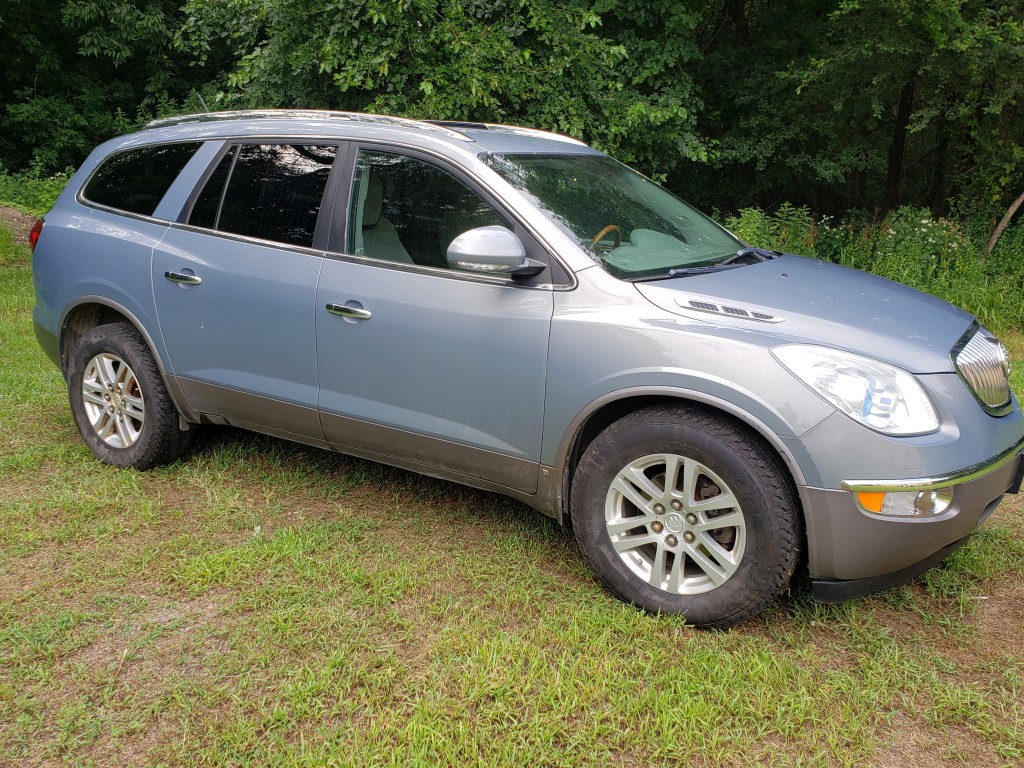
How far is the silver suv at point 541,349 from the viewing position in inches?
112

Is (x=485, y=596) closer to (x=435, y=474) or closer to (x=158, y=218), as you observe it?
(x=435, y=474)

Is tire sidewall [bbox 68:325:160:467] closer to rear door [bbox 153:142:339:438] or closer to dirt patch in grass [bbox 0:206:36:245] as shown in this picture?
rear door [bbox 153:142:339:438]

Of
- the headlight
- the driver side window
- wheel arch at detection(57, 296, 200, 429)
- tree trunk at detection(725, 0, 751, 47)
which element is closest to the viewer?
the headlight

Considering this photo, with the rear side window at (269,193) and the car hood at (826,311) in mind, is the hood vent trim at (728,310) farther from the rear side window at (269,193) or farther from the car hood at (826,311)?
the rear side window at (269,193)

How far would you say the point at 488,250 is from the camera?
315 cm

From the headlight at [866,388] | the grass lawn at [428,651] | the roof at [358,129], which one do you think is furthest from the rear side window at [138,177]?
the headlight at [866,388]

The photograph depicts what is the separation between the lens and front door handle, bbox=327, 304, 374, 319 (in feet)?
11.8

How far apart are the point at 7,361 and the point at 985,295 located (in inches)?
332

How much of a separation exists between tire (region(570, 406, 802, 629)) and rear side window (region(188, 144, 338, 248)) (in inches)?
66.7

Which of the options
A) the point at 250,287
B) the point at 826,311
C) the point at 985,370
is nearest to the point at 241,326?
the point at 250,287

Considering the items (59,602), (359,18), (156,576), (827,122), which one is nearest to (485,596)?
(156,576)

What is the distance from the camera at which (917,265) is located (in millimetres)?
8453

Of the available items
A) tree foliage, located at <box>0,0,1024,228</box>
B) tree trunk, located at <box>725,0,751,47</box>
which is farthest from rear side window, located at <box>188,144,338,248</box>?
tree trunk, located at <box>725,0,751,47</box>

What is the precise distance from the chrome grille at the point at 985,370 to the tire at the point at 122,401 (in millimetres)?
3586
